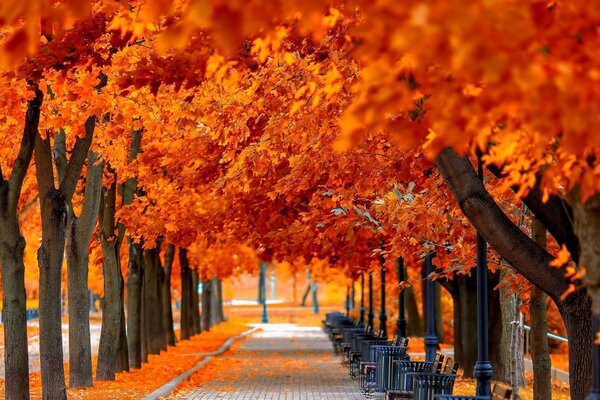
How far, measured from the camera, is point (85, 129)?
1866cm

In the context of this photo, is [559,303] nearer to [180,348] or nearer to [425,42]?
[425,42]

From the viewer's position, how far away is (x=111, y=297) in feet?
89.4

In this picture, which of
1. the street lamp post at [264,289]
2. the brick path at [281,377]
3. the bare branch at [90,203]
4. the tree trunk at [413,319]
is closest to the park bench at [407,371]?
the brick path at [281,377]

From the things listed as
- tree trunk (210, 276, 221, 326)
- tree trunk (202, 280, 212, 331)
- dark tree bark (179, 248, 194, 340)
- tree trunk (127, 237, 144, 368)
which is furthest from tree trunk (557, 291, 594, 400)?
tree trunk (210, 276, 221, 326)

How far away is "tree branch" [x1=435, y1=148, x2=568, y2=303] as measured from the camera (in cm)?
1293

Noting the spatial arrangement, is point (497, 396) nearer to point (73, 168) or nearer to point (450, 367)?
point (450, 367)

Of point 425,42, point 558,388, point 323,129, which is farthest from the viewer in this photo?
point 558,388

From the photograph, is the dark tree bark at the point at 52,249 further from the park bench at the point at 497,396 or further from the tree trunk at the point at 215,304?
the tree trunk at the point at 215,304

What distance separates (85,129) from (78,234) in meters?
4.32

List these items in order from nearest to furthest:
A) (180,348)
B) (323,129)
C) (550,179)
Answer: (550,179) → (323,129) → (180,348)

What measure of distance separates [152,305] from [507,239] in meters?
25.9

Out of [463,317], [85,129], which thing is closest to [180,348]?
[463,317]

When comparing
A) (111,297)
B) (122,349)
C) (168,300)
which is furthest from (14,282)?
(168,300)

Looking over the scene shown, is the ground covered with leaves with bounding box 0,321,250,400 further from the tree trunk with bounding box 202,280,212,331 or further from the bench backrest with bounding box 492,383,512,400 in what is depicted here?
the tree trunk with bounding box 202,280,212,331
